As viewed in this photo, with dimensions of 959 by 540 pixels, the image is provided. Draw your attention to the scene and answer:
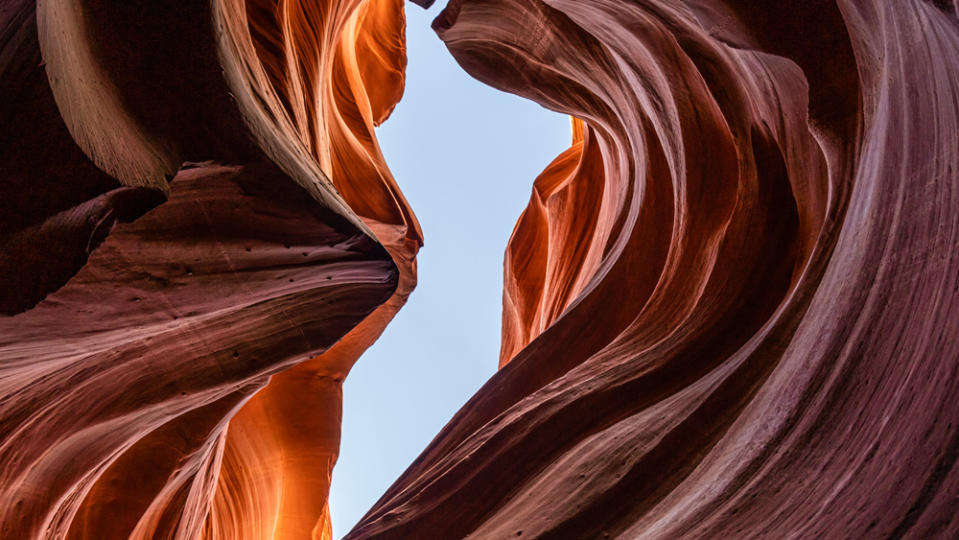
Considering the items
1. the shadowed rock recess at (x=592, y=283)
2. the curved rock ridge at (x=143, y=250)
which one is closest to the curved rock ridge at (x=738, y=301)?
the shadowed rock recess at (x=592, y=283)

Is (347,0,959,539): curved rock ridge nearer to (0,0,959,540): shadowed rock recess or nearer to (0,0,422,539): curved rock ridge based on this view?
(0,0,959,540): shadowed rock recess

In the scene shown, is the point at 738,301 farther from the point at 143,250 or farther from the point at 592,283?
the point at 143,250

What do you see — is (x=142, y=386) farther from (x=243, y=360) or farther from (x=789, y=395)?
(x=789, y=395)

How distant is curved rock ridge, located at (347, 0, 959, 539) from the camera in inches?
38.0

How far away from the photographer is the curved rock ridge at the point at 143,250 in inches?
52.2

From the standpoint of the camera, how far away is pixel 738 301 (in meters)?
2.16

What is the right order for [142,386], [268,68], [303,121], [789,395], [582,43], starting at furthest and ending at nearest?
[582,43], [303,121], [268,68], [142,386], [789,395]

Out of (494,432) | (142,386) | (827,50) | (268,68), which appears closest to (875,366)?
(827,50)

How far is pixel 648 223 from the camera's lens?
3082 mm

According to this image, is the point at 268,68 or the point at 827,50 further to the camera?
the point at 268,68

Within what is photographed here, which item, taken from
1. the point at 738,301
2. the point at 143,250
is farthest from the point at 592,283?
the point at 143,250

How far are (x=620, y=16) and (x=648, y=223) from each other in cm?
97

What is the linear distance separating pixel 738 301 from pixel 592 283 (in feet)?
3.30

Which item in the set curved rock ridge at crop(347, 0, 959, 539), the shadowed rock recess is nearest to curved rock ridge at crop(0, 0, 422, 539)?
the shadowed rock recess
